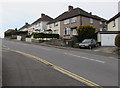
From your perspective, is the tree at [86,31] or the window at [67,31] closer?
the tree at [86,31]

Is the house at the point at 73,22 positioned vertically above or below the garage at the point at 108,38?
above

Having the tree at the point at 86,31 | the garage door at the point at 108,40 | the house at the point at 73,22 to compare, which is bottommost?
the garage door at the point at 108,40

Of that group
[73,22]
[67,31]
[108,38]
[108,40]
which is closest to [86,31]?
[108,38]

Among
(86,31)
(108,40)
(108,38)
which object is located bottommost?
(108,40)

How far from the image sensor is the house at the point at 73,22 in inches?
1759

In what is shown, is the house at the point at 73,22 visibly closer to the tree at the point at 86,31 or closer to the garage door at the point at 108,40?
the tree at the point at 86,31

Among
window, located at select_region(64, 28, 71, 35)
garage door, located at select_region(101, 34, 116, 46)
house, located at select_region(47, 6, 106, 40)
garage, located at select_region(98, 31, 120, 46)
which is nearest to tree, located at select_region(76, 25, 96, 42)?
garage, located at select_region(98, 31, 120, 46)

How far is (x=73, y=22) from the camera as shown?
1829 inches

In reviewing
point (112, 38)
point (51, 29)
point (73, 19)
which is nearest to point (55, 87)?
point (112, 38)

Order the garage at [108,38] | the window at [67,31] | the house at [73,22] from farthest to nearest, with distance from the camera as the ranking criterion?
the window at [67,31], the house at [73,22], the garage at [108,38]

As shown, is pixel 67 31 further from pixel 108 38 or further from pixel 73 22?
pixel 108 38

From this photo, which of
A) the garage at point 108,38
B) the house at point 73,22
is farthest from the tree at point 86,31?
the house at point 73,22

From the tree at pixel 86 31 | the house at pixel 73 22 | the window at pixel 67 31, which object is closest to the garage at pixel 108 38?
the tree at pixel 86 31

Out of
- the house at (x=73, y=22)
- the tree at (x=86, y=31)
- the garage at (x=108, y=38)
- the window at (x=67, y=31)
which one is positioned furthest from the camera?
the window at (x=67, y=31)
